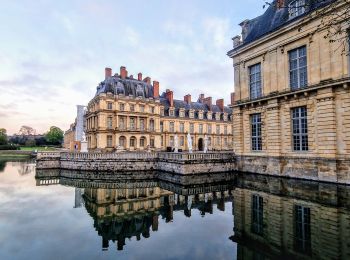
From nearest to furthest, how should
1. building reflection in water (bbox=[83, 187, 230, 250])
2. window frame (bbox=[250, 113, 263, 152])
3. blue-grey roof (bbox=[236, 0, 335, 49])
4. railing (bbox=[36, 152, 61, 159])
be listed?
building reflection in water (bbox=[83, 187, 230, 250]), blue-grey roof (bbox=[236, 0, 335, 49]), window frame (bbox=[250, 113, 263, 152]), railing (bbox=[36, 152, 61, 159])

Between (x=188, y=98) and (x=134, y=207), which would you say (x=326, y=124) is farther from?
(x=188, y=98)

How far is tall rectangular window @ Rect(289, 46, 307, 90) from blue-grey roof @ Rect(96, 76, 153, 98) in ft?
83.1

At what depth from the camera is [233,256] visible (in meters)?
5.24

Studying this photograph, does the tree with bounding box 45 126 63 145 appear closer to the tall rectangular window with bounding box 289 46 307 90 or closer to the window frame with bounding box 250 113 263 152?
the window frame with bounding box 250 113 263 152

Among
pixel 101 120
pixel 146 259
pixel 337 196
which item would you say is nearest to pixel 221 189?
pixel 337 196

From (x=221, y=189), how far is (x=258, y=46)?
10382 millimetres

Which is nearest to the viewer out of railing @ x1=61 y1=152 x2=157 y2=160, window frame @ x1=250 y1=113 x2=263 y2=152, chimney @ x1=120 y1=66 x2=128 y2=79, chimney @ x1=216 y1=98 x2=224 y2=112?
window frame @ x1=250 y1=113 x2=263 y2=152

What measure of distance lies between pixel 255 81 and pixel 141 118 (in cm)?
2216

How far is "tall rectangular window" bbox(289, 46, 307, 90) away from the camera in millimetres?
15023

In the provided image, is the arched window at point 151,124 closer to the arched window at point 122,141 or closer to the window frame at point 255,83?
the arched window at point 122,141

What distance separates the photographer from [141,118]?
37.6 metres

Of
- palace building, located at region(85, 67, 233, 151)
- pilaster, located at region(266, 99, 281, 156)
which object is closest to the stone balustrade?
pilaster, located at region(266, 99, 281, 156)

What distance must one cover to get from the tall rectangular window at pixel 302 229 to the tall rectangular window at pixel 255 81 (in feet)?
35.7

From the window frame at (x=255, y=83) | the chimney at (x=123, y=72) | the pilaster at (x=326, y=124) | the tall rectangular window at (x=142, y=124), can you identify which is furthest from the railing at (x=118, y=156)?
→ the chimney at (x=123, y=72)
